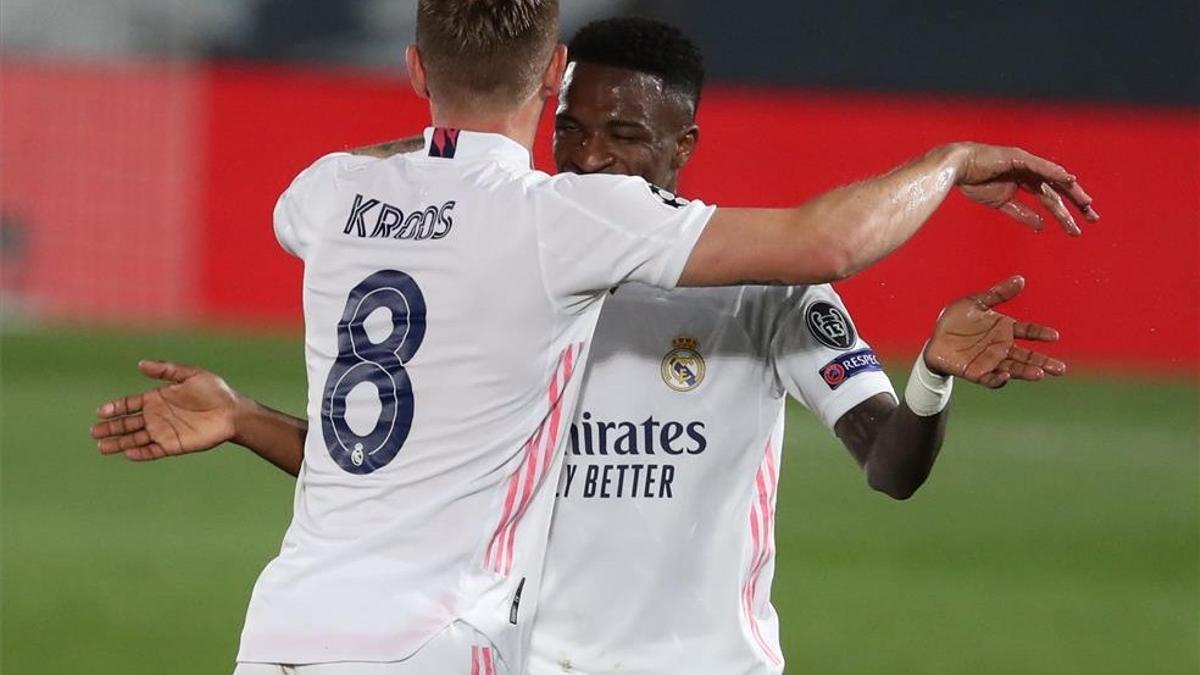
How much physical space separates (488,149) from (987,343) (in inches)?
39.2

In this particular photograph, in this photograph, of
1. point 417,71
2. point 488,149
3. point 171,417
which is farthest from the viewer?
point 171,417

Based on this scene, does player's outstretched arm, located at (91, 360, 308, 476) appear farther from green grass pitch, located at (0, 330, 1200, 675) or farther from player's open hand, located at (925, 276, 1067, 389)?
green grass pitch, located at (0, 330, 1200, 675)

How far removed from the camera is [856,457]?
3.89m

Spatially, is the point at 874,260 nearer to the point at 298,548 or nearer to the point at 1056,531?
the point at 298,548

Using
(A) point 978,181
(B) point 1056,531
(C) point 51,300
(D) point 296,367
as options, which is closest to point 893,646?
(B) point 1056,531

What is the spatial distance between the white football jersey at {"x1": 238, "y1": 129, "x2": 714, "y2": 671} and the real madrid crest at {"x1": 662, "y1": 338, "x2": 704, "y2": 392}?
0.51 metres

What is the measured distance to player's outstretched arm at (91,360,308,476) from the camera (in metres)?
3.92

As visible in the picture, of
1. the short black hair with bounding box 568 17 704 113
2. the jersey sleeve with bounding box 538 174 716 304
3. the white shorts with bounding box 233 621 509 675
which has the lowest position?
the white shorts with bounding box 233 621 509 675

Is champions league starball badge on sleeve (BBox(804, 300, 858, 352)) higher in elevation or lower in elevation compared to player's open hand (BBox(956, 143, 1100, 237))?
lower

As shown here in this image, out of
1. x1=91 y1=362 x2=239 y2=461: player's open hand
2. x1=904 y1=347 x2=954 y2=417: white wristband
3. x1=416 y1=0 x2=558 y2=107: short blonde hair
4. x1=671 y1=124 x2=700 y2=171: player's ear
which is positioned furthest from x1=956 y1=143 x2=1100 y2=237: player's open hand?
x1=91 y1=362 x2=239 y2=461: player's open hand

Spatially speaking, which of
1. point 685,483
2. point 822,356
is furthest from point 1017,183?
point 685,483

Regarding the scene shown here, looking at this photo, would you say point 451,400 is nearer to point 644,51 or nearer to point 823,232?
point 823,232

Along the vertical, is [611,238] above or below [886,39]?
below

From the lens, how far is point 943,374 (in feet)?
11.8
